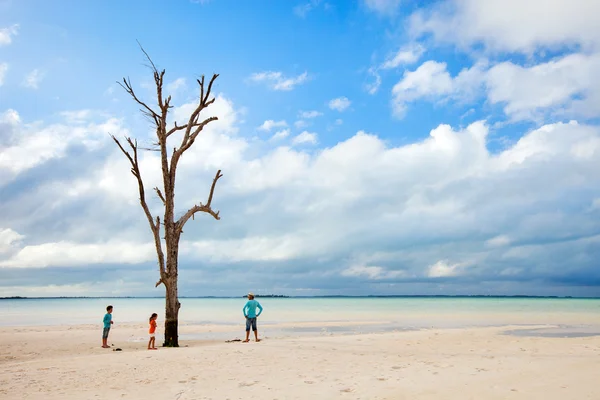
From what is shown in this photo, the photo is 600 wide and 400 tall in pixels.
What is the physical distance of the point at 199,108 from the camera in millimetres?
17859

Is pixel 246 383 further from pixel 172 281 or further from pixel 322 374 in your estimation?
pixel 172 281

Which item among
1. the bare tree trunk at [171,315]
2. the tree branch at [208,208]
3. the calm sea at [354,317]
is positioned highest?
the tree branch at [208,208]

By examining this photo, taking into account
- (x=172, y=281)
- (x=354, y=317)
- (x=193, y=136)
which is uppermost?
(x=193, y=136)

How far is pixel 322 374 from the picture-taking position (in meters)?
10.3

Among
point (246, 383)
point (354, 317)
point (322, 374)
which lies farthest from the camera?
point (354, 317)

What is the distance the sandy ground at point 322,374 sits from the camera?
8.53 m

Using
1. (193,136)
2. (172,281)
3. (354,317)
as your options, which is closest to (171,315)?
(172,281)

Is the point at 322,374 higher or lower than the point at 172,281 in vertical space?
lower

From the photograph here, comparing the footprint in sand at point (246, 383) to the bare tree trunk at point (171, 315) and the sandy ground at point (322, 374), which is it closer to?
the sandy ground at point (322, 374)

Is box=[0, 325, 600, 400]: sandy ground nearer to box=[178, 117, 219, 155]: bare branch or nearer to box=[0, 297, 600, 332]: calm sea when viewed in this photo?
box=[178, 117, 219, 155]: bare branch

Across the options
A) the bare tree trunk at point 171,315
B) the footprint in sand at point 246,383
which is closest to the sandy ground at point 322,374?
the footprint in sand at point 246,383

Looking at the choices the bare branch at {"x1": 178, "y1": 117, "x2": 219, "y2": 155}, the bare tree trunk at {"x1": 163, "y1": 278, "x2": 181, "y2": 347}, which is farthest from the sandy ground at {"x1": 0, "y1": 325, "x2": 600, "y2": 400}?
the bare branch at {"x1": 178, "y1": 117, "x2": 219, "y2": 155}

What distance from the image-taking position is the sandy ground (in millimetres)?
8531

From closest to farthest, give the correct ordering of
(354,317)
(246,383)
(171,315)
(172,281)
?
(246,383), (171,315), (172,281), (354,317)
